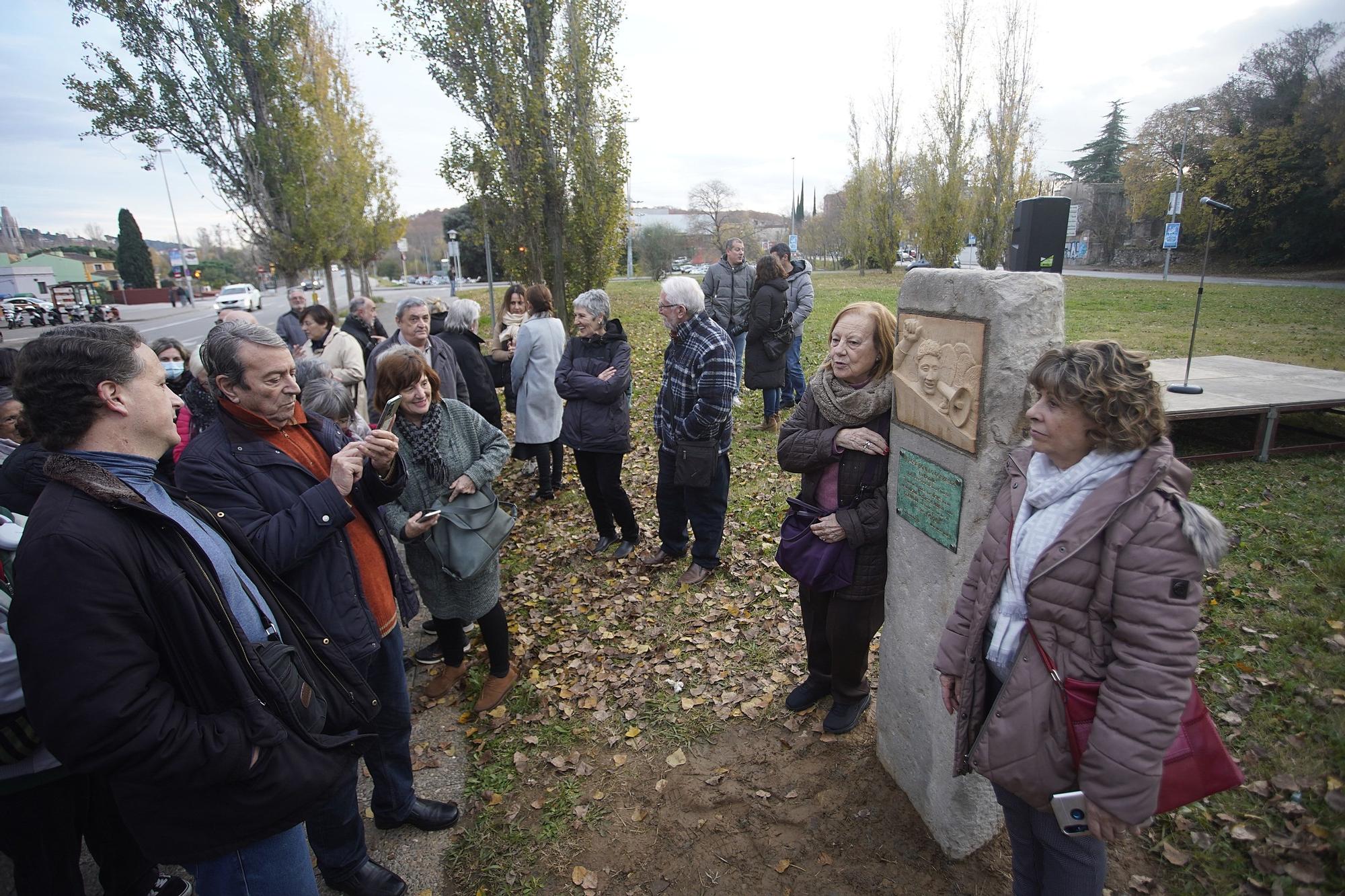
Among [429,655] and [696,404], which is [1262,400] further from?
[429,655]

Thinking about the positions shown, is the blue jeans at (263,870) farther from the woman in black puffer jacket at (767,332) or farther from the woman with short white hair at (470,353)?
the woman in black puffer jacket at (767,332)

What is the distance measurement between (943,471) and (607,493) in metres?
3.31

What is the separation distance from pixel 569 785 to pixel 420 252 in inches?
3589

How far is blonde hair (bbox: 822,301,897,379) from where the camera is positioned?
110 inches

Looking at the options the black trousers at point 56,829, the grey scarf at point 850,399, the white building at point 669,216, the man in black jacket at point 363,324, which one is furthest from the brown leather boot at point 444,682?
the white building at point 669,216

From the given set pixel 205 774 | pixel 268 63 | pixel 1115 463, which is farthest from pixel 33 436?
pixel 268 63

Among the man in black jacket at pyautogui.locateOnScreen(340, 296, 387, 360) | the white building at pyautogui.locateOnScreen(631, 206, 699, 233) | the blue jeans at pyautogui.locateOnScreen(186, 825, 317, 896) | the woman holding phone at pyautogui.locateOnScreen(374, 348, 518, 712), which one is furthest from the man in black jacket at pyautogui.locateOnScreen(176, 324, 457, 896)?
the white building at pyautogui.locateOnScreen(631, 206, 699, 233)

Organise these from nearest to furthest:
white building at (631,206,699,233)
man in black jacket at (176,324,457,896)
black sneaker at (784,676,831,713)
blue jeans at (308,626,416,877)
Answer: man in black jacket at (176,324,457,896)
blue jeans at (308,626,416,877)
black sneaker at (784,676,831,713)
white building at (631,206,699,233)

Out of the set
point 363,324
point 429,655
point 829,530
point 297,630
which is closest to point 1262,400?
point 829,530

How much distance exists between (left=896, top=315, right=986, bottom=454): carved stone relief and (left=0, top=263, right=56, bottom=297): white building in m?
61.8

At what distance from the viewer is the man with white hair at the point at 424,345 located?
215 inches

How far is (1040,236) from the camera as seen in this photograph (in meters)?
2.17

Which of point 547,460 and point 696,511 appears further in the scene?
point 547,460

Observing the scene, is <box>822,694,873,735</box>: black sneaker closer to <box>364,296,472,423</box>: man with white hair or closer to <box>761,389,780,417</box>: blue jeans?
<box>364,296,472,423</box>: man with white hair
